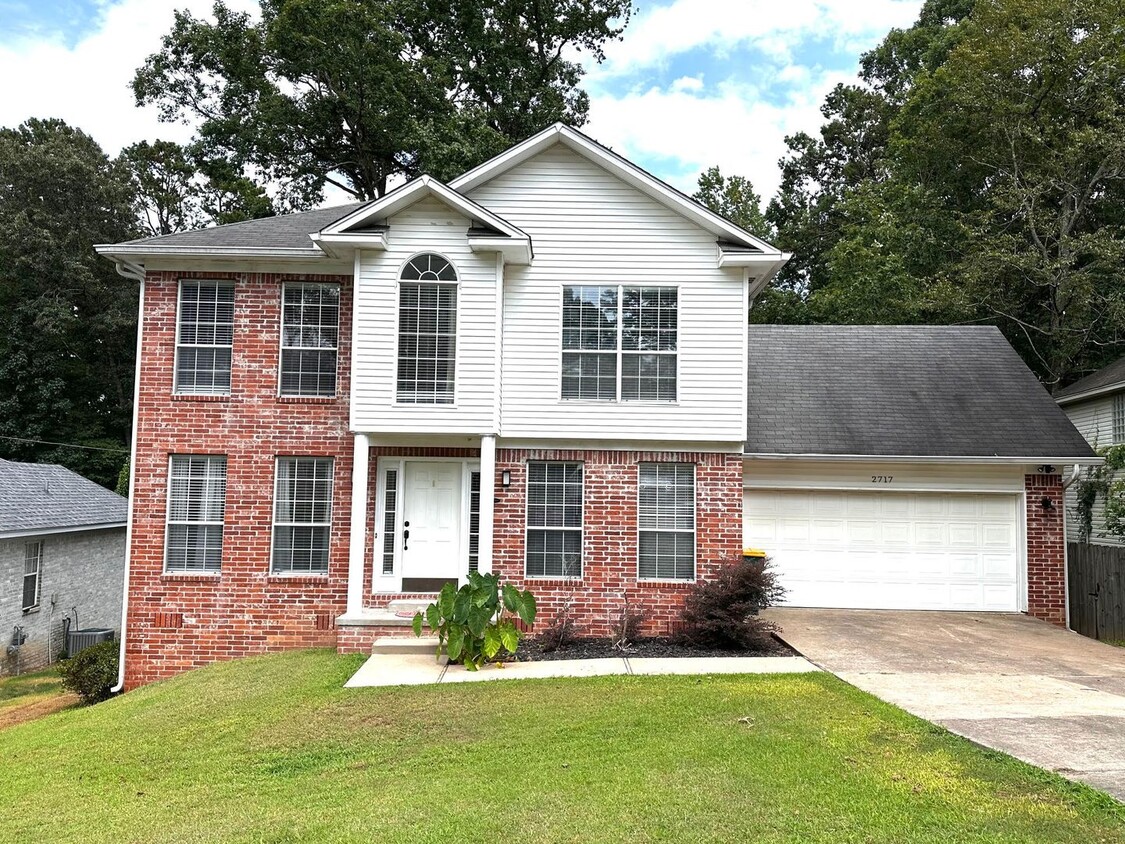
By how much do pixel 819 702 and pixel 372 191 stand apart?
26508 mm

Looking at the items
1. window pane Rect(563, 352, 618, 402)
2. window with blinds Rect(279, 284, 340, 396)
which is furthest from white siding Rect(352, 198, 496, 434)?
window pane Rect(563, 352, 618, 402)

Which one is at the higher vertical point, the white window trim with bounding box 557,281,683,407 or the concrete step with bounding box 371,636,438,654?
the white window trim with bounding box 557,281,683,407

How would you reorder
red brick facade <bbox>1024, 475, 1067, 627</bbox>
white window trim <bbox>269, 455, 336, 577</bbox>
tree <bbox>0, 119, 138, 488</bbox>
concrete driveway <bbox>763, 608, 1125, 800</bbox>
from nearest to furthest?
concrete driveway <bbox>763, 608, 1125, 800</bbox> → white window trim <bbox>269, 455, 336, 577</bbox> → red brick facade <bbox>1024, 475, 1067, 627</bbox> → tree <bbox>0, 119, 138, 488</bbox>

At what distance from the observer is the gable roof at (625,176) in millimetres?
11328

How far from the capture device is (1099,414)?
17.9m

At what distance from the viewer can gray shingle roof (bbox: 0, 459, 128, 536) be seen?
1669 centimetres

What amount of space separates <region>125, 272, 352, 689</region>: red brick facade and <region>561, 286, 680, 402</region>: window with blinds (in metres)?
3.42

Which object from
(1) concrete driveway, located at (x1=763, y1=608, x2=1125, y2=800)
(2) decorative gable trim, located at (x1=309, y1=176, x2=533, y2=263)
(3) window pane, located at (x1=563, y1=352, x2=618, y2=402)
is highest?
(2) decorative gable trim, located at (x1=309, y1=176, x2=533, y2=263)

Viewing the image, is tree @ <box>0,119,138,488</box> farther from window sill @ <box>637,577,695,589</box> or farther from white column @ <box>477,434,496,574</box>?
window sill @ <box>637,577,695,589</box>

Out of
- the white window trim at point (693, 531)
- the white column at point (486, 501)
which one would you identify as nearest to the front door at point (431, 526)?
the white column at point (486, 501)

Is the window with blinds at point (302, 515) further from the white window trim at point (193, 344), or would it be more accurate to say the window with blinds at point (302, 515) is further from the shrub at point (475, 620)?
the shrub at point (475, 620)

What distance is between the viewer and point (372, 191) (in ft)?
96.2

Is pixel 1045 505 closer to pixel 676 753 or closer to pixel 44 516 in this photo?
pixel 676 753

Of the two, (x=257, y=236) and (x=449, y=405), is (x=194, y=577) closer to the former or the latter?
(x=449, y=405)
